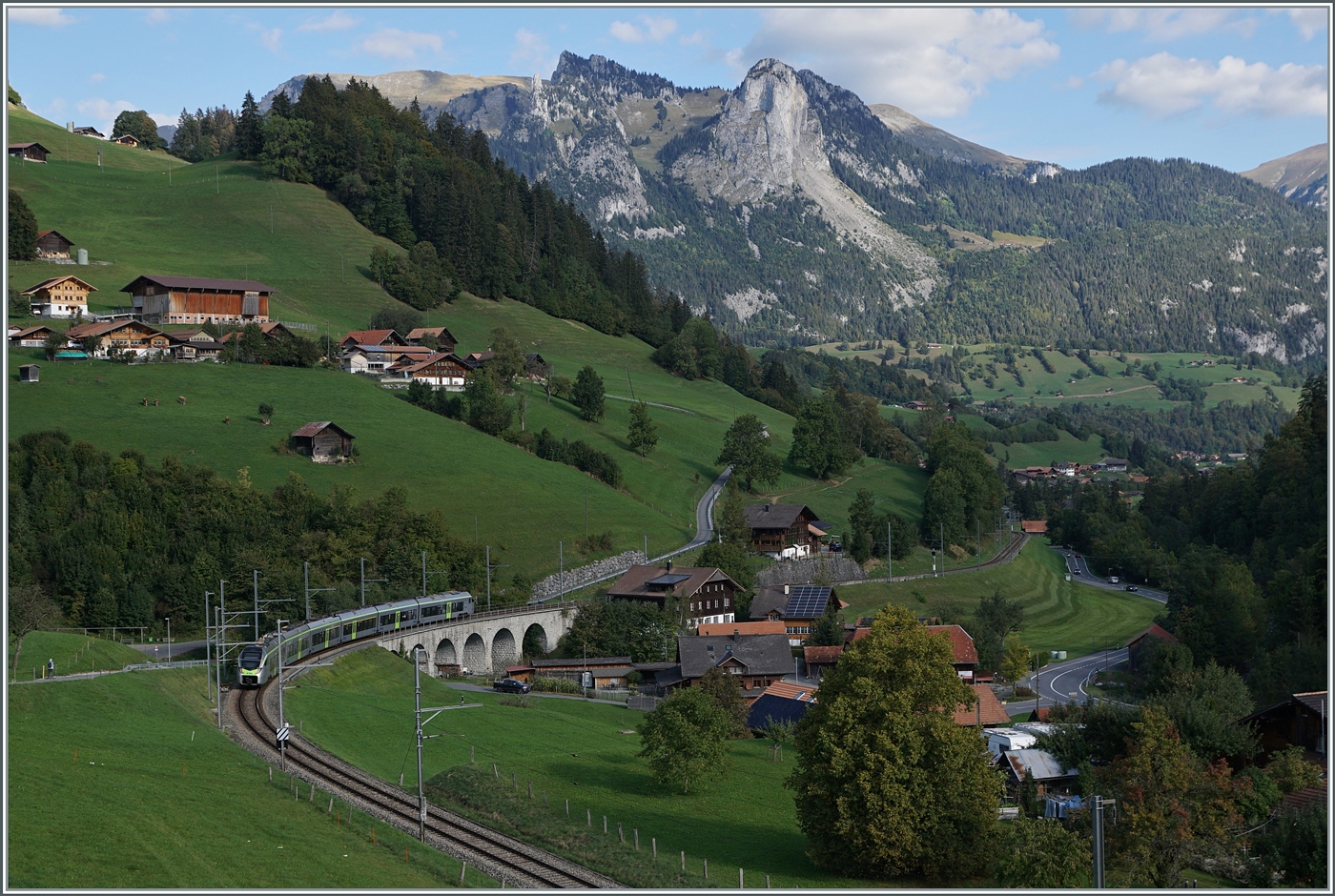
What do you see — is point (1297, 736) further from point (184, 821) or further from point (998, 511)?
point (998, 511)

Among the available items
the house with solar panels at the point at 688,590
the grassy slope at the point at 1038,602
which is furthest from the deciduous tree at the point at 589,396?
the grassy slope at the point at 1038,602

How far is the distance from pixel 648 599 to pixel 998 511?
72.1 m

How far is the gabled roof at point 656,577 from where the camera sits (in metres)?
93.5

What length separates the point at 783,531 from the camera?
4594 inches

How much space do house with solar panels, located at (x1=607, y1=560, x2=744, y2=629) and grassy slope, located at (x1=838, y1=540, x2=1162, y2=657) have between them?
38.0ft

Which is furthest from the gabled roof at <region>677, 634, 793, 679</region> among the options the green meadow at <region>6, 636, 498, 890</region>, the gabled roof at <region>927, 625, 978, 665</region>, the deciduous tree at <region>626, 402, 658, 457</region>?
the deciduous tree at <region>626, 402, 658, 457</region>

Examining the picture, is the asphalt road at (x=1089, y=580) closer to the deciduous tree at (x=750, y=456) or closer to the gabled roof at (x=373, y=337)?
the deciduous tree at (x=750, y=456)

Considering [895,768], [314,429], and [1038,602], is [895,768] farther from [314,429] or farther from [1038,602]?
[1038,602]

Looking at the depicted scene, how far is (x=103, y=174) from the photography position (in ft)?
606

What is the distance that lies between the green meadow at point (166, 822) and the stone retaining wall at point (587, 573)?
51.9 metres

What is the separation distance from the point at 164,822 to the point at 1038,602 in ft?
319

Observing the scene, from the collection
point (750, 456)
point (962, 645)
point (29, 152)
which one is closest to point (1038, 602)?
point (750, 456)

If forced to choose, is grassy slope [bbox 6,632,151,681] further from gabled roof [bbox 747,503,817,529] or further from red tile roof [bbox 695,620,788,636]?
gabled roof [bbox 747,503,817,529]

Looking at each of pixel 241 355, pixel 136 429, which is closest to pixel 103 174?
pixel 241 355
